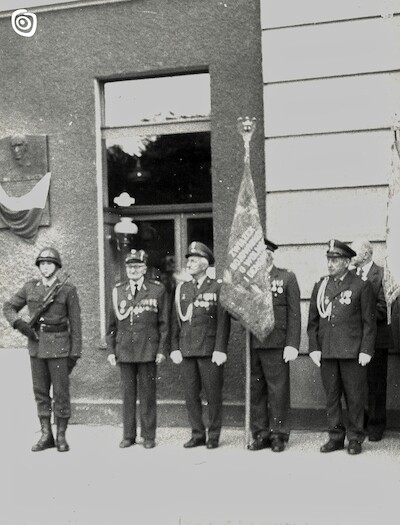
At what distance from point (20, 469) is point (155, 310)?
1.88 metres

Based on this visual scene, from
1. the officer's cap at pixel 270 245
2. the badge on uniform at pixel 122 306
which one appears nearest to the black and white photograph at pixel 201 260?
the badge on uniform at pixel 122 306

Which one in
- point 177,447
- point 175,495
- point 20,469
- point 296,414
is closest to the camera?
point 175,495

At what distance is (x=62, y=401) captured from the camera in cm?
754

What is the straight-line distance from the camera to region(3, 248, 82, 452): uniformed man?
7.53 metres

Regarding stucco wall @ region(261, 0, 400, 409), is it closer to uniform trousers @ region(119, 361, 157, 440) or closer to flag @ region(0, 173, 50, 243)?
uniform trousers @ region(119, 361, 157, 440)

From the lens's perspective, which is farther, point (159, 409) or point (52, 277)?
point (159, 409)

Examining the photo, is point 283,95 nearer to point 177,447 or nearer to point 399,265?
point 399,265

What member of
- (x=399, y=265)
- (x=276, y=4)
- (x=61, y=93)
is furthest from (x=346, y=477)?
(x=61, y=93)

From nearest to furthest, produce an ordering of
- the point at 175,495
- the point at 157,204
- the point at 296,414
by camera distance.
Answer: the point at 175,495 < the point at 296,414 < the point at 157,204

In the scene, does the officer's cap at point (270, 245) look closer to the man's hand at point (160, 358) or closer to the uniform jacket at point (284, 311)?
the uniform jacket at point (284, 311)

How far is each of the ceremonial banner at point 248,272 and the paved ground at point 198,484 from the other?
3.90ft

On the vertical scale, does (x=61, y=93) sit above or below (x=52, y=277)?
above

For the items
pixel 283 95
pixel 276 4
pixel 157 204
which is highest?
pixel 276 4

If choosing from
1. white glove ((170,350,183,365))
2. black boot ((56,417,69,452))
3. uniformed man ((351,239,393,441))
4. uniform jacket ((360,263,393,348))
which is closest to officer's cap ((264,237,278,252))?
uniformed man ((351,239,393,441))
